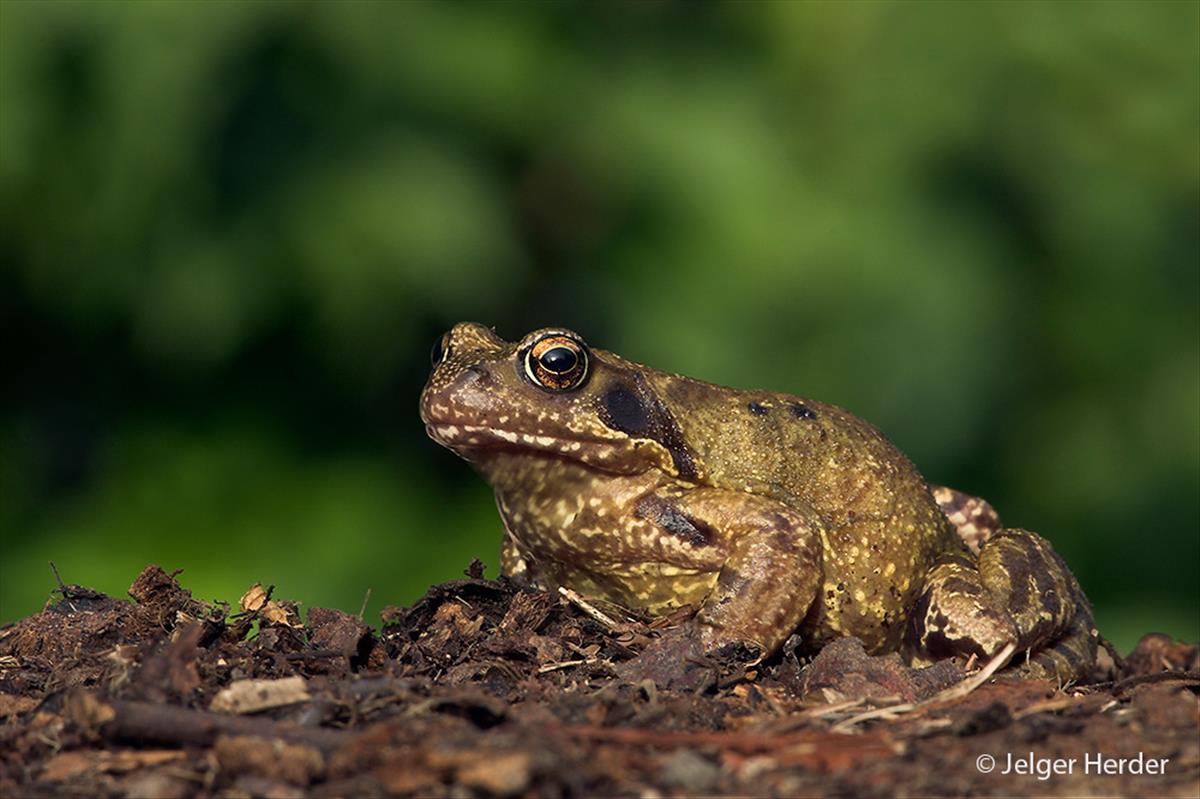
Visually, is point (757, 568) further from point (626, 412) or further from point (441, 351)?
point (441, 351)

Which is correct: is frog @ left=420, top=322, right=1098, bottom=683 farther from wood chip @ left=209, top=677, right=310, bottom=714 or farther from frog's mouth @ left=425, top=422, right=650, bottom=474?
wood chip @ left=209, top=677, right=310, bottom=714

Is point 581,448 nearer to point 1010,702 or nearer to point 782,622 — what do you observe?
point 782,622

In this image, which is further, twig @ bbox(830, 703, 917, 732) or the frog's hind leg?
the frog's hind leg

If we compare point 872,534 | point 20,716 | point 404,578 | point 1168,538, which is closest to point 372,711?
point 20,716

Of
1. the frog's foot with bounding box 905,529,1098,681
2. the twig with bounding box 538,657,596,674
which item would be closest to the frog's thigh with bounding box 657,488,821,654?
the twig with bounding box 538,657,596,674

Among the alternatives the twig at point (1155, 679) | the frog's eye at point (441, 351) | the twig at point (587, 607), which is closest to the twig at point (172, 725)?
the twig at point (587, 607)

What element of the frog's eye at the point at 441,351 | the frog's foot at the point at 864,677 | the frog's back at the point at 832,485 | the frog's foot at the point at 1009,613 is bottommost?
the frog's foot at the point at 864,677

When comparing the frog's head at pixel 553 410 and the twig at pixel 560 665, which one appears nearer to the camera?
the twig at pixel 560 665

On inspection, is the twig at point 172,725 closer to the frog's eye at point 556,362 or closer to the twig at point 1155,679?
the frog's eye at point 556,362
